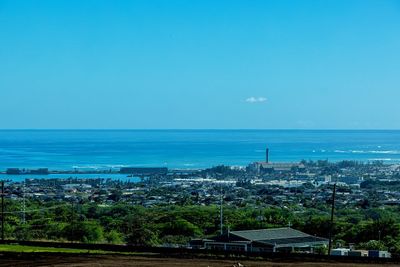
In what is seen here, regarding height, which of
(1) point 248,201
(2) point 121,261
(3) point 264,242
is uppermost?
(2) point 121,261

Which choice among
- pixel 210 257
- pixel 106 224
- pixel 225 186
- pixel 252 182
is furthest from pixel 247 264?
pixel 252 182

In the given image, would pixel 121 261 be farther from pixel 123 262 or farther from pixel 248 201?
pixel 248 201

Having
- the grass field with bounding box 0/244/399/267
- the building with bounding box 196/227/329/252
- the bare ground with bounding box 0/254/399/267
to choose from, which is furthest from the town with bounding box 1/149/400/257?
the bare ground with bounding box 0/254/399/267

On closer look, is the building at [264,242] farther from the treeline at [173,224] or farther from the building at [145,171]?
the building at [145,171]

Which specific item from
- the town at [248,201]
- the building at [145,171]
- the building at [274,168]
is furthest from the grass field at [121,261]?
the building at [145,171]

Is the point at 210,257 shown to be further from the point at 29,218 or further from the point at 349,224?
the point at 29,218

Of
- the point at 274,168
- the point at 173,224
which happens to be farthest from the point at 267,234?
the point at 274,168
